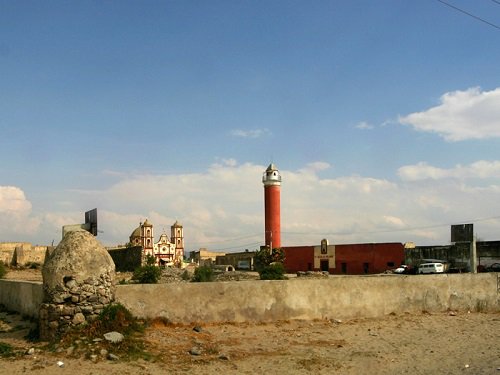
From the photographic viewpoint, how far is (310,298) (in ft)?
41.9

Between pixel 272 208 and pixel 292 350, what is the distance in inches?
1641

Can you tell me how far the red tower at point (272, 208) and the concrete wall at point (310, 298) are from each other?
3632 centimetres

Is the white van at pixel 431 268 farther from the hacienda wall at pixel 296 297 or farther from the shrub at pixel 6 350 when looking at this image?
the shrub at pixel 6 350

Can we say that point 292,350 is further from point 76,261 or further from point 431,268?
point 431,268

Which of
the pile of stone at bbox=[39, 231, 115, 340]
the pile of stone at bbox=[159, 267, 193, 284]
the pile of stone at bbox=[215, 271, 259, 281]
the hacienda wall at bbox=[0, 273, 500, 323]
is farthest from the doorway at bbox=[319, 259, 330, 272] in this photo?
the pile of stone at bbox=[39, 231, 115, 340]

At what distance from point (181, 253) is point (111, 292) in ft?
201

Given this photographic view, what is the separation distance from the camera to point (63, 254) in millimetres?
10461

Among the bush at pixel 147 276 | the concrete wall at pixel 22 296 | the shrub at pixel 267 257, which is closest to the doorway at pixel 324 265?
the shrub at pixel 267 257

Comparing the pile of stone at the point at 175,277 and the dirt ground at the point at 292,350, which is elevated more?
the dirt ground at the point at 292,350

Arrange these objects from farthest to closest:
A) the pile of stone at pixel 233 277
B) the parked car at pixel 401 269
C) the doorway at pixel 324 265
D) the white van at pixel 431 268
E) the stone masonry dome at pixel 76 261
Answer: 1. the doorway at pixel 324 265
2. the parked car at pixel 401 269
3. the white van at pixel 431 268
4. the pile of stone at pixel 233 277
5. the stone masonry dome at pixel 76 261

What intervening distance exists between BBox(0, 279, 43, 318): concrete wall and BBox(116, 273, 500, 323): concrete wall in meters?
2.21

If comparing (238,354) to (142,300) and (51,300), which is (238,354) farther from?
(51,300)

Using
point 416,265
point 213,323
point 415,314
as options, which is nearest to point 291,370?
point 213,323

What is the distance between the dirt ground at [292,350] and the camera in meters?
9.12
